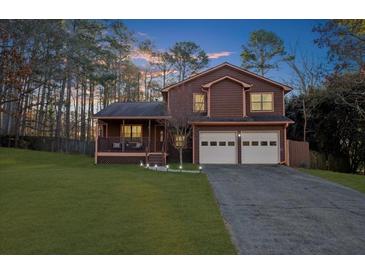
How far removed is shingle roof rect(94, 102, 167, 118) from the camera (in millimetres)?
16812

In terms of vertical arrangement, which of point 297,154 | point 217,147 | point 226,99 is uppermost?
point 226,99

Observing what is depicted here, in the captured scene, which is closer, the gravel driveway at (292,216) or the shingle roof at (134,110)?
the gravel driveway at (292,216)

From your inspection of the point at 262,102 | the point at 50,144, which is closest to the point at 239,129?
the point at 262,102

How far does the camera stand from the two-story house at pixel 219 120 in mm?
16250

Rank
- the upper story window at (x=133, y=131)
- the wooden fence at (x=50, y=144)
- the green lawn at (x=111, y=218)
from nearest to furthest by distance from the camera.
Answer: the green lawn at (x=111, y=218), the upper story window at (x=133, y=131), the wooden fence at (x=50, y=144)

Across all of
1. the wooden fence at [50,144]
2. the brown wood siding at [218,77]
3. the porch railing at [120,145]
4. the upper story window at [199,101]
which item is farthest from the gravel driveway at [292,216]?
the wooden fence at [50,144]

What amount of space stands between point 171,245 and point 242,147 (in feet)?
40.3

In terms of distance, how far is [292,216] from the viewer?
6.22 metres

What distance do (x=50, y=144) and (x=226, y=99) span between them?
16452 mm

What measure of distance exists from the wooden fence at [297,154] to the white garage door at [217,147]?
9.70ft

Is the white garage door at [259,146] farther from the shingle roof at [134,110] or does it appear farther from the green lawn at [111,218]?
the green lawn at [111,218]

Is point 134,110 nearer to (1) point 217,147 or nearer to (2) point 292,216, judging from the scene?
(1) point 217,147
